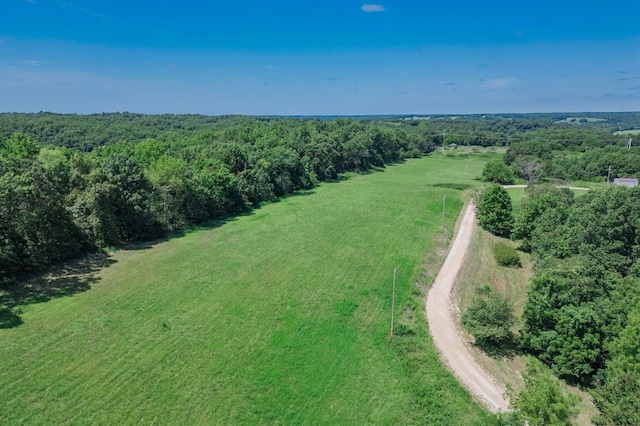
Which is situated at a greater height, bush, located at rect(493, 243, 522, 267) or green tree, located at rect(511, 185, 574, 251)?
green tree, located at rect(511, 185, 574, 251)

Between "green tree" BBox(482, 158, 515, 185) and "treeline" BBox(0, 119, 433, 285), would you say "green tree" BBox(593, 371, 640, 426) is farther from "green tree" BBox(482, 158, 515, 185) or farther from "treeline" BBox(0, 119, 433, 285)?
"green tree" BBox(482, 158, 515, 185)

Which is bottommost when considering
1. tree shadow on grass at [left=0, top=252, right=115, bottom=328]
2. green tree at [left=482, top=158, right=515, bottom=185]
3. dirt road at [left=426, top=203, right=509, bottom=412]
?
dirt road at [left=426, top=203, right=509, bottom=412]

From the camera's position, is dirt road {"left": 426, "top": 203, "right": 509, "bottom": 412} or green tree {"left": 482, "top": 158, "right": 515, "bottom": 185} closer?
dirt road {"left": 426, "top": 203, "right": 509, "bottom": 412}

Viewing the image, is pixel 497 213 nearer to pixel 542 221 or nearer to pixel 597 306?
pixel 542 221

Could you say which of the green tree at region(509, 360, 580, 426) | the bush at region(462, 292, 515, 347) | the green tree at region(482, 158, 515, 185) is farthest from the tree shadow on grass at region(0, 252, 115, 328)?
the green tree at region(482, 158, 515, 185)

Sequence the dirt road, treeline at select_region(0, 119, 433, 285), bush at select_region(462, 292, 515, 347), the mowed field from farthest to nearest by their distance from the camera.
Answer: treeline at select_region(0, 119, 433, 285)
bush at select_region(462, 292, 515, 347)
the dirt road
the mowed field

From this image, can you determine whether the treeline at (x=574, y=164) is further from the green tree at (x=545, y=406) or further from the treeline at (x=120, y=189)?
the green tree at (x=545, y=406)

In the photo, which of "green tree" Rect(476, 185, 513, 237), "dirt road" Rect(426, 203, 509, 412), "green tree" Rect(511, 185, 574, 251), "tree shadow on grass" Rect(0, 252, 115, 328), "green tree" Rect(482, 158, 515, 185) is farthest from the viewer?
"green tree" Rect(482, 158, 515, 185)
